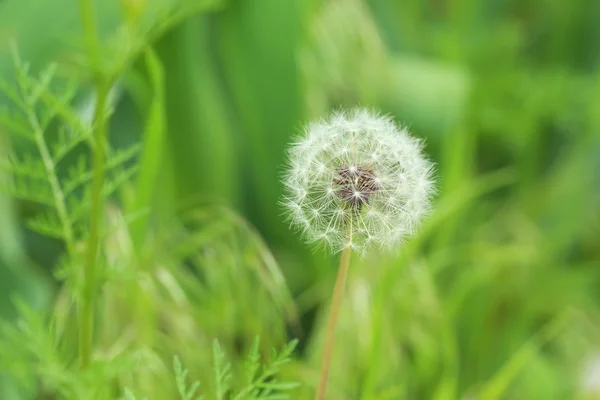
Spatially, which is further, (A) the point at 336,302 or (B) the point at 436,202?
(B) the point at 436,202

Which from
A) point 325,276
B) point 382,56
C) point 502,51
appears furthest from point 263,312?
point 502,51

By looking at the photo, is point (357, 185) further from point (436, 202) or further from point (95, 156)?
point (436, 202)

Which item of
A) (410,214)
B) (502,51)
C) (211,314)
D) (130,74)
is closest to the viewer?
(410,214)

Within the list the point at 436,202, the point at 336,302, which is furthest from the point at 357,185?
the point at 436,202

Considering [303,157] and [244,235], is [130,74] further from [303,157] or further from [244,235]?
[303,157]

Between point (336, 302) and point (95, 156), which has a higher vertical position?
point (95, 156)

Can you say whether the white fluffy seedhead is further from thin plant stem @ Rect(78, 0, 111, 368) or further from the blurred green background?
the blurred green background
